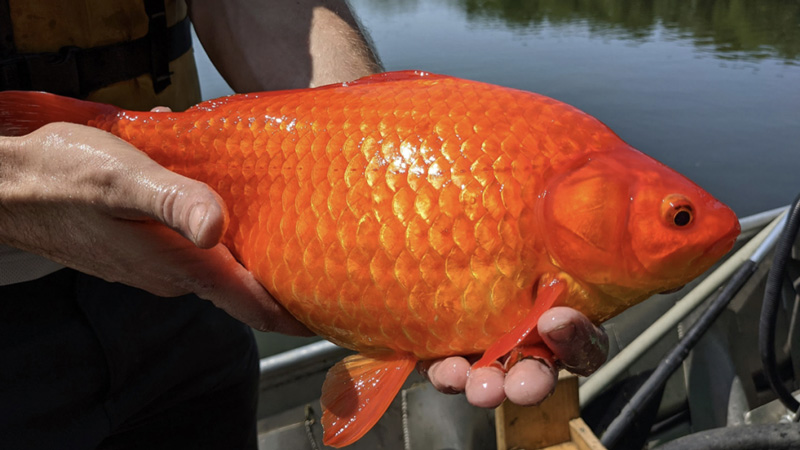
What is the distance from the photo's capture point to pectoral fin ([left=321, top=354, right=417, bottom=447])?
133 centimetres

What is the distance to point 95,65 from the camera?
164 cm

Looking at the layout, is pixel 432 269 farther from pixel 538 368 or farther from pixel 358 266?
pixel 538 368

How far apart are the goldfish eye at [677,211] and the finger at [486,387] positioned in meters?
0.41

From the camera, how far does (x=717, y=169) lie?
28.6 feet

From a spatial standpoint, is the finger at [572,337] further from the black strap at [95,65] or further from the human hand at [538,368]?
the black strap at [95,65]

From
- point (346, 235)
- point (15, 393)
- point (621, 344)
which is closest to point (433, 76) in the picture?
point (346, 235)

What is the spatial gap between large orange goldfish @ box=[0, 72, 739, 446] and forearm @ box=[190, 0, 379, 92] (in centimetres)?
66

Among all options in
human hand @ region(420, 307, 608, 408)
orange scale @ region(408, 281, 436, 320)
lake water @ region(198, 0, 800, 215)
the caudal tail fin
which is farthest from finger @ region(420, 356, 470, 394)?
lake water @ region(198, 0, 800, 215)

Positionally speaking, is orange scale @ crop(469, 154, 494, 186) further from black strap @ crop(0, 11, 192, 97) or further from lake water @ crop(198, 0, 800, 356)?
lake water @ crop(198, 0, 800, 356)

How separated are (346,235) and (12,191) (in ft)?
2.22

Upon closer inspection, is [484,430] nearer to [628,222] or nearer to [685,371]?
[685,371]

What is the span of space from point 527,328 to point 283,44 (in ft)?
4.00

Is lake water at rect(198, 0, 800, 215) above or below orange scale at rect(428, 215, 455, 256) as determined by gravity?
below

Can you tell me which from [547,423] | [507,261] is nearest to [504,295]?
[507,261]
